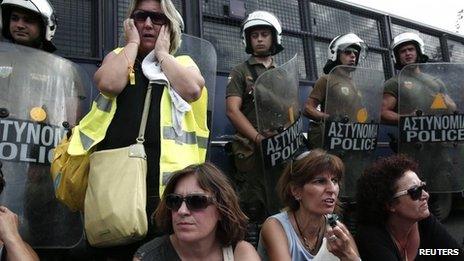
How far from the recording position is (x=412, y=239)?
304 cm

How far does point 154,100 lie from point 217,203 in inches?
21.6

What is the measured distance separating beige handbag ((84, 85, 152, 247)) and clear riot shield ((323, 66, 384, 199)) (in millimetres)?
1986

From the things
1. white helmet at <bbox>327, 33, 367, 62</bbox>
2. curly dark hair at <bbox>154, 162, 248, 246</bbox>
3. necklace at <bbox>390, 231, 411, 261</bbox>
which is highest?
white helmet at <bbox>327, 33, 367, 62</bbox>

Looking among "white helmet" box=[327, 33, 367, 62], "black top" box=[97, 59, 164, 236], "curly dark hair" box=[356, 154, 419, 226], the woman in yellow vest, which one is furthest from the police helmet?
"black top" box=[97, 59, 164, 236]

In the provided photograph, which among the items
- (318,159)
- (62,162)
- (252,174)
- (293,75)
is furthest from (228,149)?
(62,162)

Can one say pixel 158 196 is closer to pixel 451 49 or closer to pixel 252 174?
pixel 252 174

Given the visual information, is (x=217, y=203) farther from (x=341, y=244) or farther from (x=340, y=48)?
(x=340, y=48)

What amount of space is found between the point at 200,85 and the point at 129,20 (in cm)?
50

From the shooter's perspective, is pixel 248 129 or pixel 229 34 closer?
pixel 248 129

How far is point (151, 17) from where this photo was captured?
2559mm

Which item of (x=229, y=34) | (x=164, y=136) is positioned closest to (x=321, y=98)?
(x=229, y=34)

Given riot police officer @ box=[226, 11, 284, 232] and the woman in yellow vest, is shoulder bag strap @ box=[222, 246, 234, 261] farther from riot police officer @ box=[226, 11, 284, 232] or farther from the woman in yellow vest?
riot police officer @ box=[226, 11, 284, 232]

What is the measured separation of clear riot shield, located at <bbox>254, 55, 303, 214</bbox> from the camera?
11.1 feet

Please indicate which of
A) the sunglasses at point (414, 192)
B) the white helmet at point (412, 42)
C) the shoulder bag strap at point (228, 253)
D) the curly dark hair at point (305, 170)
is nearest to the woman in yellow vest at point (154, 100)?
the shoulder bag strap at point (228, 253)
